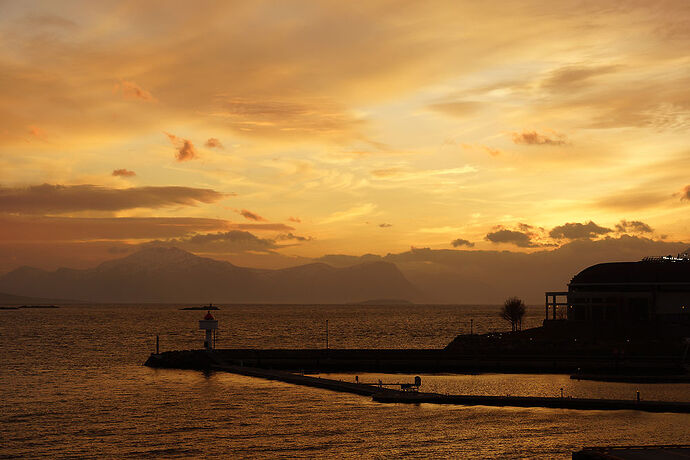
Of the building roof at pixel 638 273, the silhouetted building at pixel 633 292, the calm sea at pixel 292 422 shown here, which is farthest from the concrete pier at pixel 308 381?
the building roof at pixel 638 273

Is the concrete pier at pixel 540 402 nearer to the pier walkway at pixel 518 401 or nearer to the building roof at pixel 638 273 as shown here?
the pier walkway at pixel 518 401

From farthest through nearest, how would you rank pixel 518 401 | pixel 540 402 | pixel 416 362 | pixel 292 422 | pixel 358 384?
1. pixel 416 362
2. pixel 358 384
3. pixel 518 401
4. pixel 540 402
5. pixel 292 422

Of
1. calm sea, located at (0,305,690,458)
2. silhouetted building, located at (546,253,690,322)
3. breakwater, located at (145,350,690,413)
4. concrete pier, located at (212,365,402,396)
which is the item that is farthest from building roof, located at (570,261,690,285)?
concrete pier, located at (212,365,402,396)

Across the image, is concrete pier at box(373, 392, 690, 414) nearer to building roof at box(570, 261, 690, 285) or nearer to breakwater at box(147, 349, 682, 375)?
breakwater at box(147, 349, 682, 375)

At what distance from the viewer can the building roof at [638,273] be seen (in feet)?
441

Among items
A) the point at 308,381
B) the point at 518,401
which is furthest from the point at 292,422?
the point at 308,381

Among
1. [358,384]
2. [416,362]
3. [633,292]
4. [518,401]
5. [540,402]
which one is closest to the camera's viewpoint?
[540,402]

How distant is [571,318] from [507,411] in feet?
239

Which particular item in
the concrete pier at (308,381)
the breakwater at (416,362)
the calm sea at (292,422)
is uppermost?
the breakwater at (416,362)

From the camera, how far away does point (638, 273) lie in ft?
449

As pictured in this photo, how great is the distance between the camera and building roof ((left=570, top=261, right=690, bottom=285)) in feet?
441

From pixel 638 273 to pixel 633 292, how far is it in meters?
4.61

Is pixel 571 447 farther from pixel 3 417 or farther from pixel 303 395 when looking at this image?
pixel 3 417

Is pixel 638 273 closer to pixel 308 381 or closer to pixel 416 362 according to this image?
pixel 416 362
